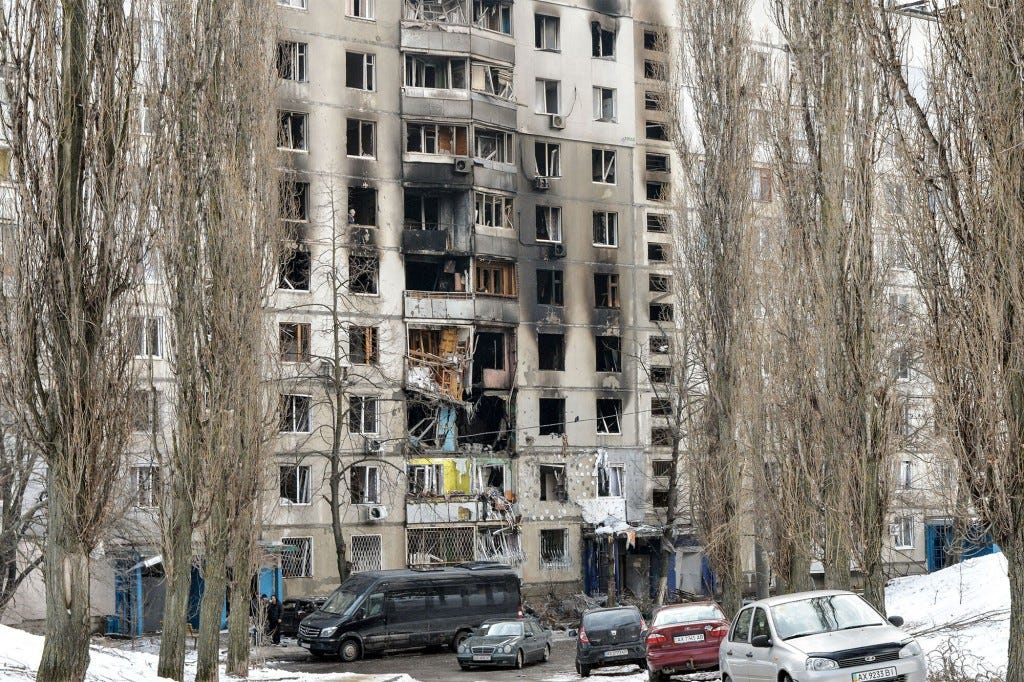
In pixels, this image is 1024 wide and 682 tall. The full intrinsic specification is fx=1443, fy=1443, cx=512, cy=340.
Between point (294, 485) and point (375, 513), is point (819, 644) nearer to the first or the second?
point (294, 485)

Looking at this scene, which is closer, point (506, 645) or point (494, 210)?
point (506, 645)

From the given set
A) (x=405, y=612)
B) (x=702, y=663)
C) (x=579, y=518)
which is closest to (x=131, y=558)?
(x=405, y=612)

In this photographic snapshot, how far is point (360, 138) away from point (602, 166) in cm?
1170

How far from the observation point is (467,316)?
187ft

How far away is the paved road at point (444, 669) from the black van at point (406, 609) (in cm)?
54

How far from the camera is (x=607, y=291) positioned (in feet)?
205

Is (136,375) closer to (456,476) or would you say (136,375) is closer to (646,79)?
(456,476)

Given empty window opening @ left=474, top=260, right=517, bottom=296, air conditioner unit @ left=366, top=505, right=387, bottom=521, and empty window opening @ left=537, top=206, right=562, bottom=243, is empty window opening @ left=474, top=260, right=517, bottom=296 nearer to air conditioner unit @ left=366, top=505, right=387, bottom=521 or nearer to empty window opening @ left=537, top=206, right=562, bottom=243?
empty window opening @ left=537, top=206, right=562, bottom=243

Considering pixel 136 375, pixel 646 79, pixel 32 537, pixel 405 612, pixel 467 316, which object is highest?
pixel 646 79

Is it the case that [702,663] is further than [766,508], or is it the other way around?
[766,508]

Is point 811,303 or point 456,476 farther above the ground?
point 811,303

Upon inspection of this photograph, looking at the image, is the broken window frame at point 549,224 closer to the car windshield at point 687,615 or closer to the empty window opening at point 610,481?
the empty window opening at point 610,481

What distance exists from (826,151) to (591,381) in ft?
117

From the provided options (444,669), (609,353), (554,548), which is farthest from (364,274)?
(444,669)
